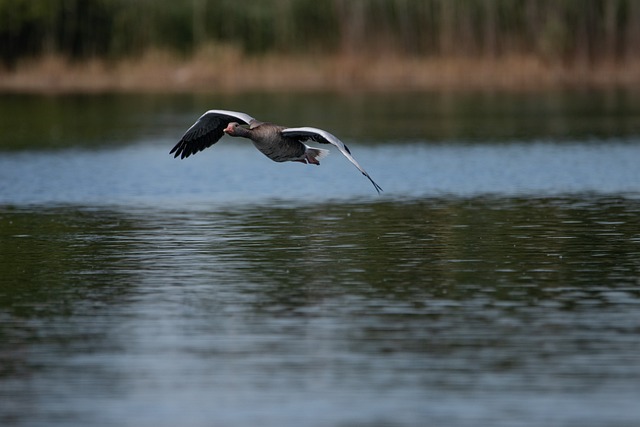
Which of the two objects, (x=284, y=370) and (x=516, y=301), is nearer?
(x=284, y=370)

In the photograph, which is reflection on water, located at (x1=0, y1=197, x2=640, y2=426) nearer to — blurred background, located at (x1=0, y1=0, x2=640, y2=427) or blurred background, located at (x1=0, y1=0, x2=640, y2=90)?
blurred background, located at (x1=0, y1=0, x2=640, y2=427)

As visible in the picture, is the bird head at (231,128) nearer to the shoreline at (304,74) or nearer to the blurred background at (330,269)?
the blurred background at (330,269)

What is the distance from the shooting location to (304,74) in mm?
55969

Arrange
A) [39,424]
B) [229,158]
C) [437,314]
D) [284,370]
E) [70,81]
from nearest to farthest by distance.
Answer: [39,424] < [284,370] < [437,314] < [229,158] < [70,81]

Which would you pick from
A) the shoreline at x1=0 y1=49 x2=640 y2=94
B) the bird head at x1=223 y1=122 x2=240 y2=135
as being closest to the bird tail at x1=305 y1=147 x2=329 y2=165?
the bird head at x1=223 y1=122 x2=240 y2=135

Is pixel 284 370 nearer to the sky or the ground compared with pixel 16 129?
nearer to the ground

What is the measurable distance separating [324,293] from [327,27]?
46.3m

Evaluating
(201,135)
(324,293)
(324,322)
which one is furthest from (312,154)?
(324,322)

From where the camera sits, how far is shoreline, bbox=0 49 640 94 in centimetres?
5434

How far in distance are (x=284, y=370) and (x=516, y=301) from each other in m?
3.28

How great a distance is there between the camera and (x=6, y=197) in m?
24.8

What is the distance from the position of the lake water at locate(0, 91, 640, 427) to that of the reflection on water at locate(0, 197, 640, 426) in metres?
0.03

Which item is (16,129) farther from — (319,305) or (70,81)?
(319,305)

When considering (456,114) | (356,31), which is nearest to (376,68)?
(356,31)
